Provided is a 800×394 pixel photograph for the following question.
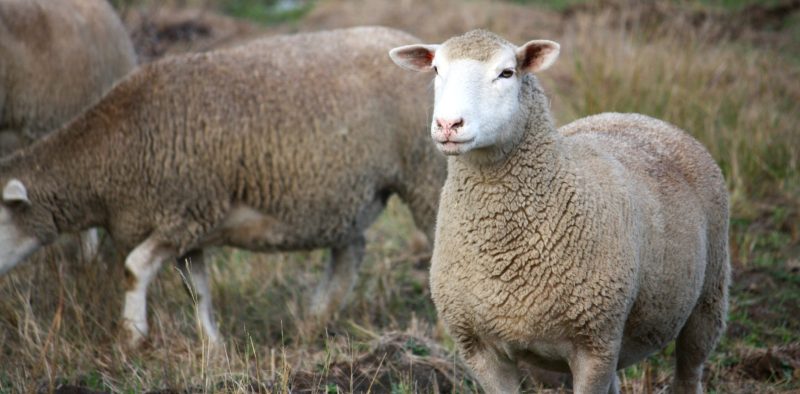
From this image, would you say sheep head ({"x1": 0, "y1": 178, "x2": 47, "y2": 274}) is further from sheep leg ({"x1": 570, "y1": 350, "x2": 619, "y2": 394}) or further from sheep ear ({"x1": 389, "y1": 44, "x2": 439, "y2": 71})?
sheep leg ({"x1": 570, "y1": 350, "x2": 619, "y2": 394})

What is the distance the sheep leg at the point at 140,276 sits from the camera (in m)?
6.12

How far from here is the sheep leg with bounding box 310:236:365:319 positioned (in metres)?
6.84

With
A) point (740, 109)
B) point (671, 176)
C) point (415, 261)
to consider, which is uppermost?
point (671, 176)

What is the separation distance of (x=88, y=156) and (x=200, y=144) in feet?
2.06

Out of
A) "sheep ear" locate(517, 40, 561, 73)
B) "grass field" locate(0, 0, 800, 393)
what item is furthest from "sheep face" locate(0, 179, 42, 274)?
"sheep ear" locate(517, 40, 561, 73)

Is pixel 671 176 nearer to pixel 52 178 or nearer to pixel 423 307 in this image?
pixel 423 307

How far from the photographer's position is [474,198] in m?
4.07

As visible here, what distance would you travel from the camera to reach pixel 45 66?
7699 mm

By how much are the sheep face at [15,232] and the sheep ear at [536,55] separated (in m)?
3.25

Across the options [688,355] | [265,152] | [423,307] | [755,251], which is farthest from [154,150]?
[755,251]

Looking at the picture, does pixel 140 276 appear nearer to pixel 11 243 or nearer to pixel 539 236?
pixel 11 243

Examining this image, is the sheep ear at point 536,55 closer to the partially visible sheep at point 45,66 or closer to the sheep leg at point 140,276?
the sheep leg at point 140,276

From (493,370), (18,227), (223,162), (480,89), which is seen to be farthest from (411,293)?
(480,89)

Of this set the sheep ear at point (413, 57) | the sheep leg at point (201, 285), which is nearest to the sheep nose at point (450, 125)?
the sheep ear at point (413, 57)
